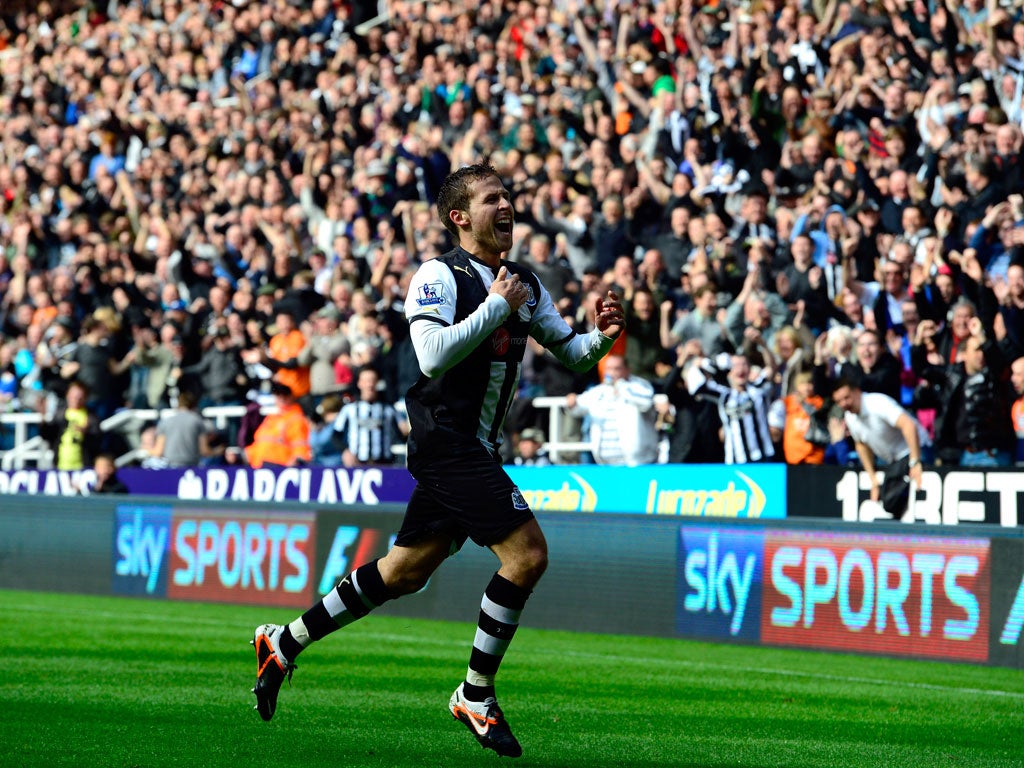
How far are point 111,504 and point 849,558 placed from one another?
8.98 metres

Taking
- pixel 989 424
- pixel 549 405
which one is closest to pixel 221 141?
pixel 549 405

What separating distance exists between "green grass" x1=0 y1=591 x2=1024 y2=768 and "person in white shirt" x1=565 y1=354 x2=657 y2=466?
257 centimetres

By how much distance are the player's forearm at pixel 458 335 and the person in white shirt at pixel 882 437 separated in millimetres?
7426

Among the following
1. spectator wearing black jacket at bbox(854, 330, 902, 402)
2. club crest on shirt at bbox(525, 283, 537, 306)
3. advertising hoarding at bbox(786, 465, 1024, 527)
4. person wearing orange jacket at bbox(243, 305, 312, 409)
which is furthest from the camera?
person wearing orange jacket at bbox(243, 305, 312, 409)

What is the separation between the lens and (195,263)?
23328mm

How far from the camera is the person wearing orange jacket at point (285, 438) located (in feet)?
61.1

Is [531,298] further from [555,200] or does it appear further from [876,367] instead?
[555,200]

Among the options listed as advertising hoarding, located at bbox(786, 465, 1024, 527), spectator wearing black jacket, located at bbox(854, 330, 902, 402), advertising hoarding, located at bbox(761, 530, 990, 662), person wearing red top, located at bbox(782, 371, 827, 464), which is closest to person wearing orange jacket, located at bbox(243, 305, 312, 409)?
person wearing red top, located at bbox(782, 371, 827, 464)

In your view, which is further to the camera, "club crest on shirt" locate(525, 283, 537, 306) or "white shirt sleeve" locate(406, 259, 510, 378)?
"club crest on shirt" locate(525, 283, 537, 306)

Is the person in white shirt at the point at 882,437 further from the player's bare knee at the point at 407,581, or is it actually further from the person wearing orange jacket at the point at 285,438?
the player's bare knee at the point at 407,581

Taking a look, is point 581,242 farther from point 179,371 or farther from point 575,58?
point 179,371

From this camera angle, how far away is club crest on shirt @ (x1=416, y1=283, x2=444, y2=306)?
6875 mm

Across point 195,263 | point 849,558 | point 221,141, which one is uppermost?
point 221,141

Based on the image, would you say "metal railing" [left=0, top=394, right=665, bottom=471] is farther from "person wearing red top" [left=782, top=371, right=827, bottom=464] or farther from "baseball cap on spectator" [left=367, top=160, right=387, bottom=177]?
"baseball cap on spectator" [left=367, top=160, right=387, bottom=177]
